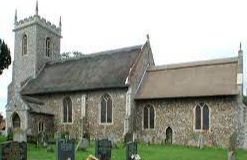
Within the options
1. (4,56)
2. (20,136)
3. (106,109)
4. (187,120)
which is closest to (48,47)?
(4,56)

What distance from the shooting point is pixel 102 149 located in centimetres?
2041

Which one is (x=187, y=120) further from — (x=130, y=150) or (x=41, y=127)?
(x=130, y=150)

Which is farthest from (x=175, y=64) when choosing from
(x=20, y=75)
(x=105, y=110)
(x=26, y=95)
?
(x=20, y=75)

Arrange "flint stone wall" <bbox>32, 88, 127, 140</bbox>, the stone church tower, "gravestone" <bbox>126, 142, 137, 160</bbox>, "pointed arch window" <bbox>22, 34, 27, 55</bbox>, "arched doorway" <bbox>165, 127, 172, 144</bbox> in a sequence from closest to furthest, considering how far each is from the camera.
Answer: "gravestone" <bbox>126, 142, 137, 160</bbox>, "arched doorway" <bbox>165, 127, 172, 144</bbox>, "flint stone wall" <bbox>32, 88, 127, 140</bbox>, the stone church tower, "pointed arch window" <bbox>22, 34, 27, 55</bbox>

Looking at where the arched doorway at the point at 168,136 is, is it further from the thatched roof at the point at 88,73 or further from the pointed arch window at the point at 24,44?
the pointed arch window at the point at 24,44

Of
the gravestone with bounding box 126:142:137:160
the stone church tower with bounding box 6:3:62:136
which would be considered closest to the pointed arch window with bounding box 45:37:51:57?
the stone church tower with bounding box 6:3:62:136

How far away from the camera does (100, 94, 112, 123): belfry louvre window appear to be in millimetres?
36812

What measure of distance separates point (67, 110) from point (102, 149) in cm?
1935

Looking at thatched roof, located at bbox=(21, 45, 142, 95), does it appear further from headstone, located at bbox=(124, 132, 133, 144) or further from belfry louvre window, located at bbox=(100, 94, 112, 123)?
headstone, located at bbox=(124, 132, 133, 144)

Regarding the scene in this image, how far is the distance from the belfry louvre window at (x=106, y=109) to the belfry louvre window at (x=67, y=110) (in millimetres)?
3383

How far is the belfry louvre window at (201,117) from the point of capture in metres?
32.9

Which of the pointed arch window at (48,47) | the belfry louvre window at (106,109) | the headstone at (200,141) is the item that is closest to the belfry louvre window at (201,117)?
the headstone at (200,141)

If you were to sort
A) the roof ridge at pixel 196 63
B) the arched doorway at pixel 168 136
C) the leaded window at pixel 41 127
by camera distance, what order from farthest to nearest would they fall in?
1. the leaded window at pixel 41 127
2. the arched doorway at pixel 168 136
3. the roof ridge at pixel 196 63

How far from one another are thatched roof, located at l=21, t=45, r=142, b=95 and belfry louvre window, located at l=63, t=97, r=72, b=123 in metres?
1.08
